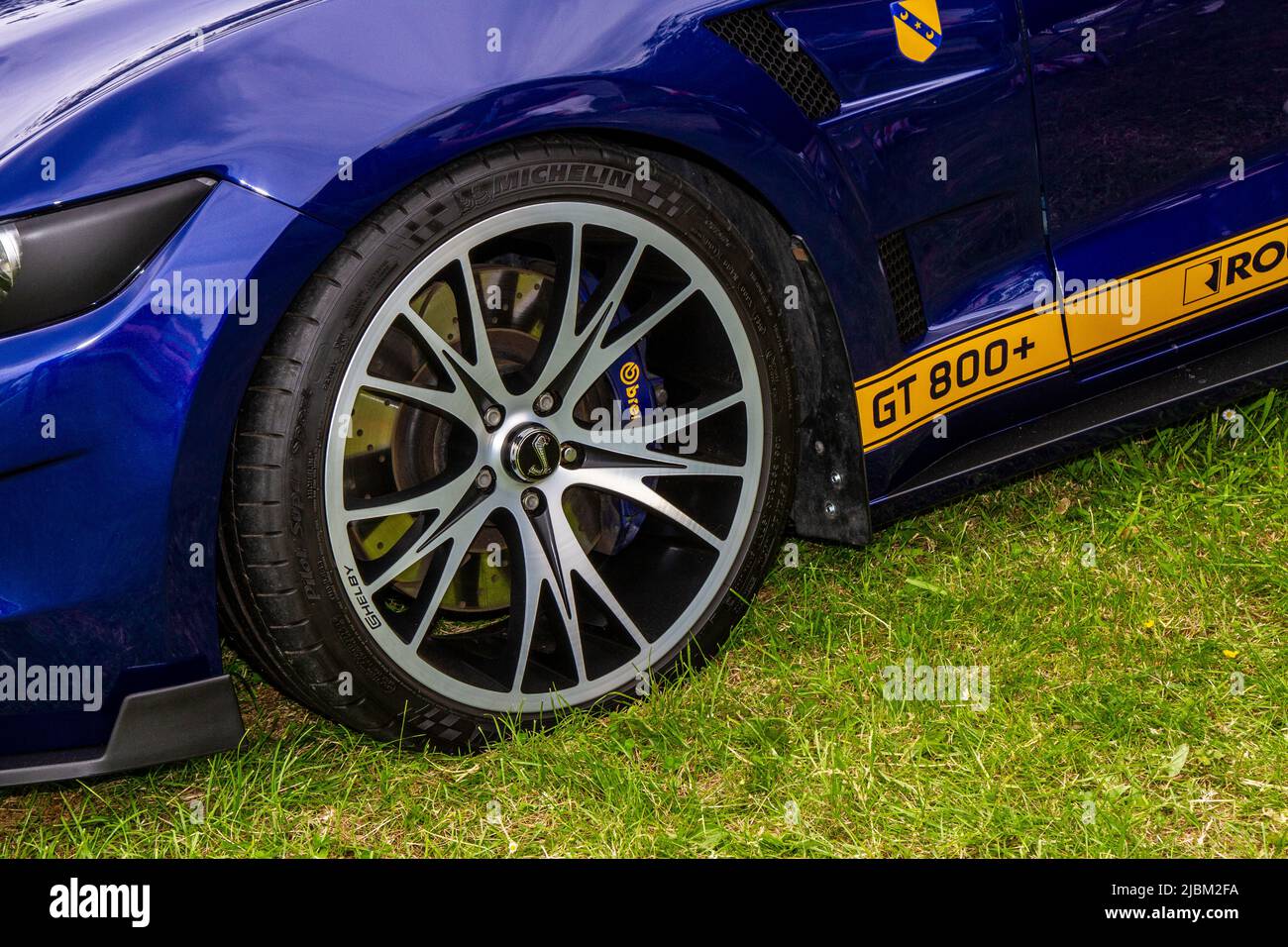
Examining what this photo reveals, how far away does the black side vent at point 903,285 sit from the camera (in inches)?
99.0

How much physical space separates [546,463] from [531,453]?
32 millimetres

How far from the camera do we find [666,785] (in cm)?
235

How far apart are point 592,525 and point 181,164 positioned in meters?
1.04

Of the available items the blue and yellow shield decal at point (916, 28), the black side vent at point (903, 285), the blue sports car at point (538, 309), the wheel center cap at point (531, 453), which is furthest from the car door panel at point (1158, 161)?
the wheel center cap at point (531, 453)

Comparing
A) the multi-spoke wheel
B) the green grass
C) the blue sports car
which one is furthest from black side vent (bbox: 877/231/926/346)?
the green grass

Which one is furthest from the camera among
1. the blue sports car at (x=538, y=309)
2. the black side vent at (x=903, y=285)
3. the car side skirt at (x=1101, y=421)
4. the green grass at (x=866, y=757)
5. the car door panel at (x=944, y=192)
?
the car side skirt at (x=1101, y=421)

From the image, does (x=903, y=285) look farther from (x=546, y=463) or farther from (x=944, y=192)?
(x=546, y=463)

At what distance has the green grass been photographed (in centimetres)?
225

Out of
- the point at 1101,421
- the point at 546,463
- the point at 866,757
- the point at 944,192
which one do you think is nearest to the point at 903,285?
the point at 944,192

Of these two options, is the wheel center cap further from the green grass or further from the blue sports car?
the green grass

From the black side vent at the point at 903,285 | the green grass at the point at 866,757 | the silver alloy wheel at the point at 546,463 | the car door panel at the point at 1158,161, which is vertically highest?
the car door panel at the point at 1158,161

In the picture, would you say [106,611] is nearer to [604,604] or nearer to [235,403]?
[235,403]

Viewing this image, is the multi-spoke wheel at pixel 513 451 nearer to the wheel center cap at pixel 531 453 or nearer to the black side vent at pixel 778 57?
the wheel center cap at pixel 531 453

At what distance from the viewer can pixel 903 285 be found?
255 centimetres
